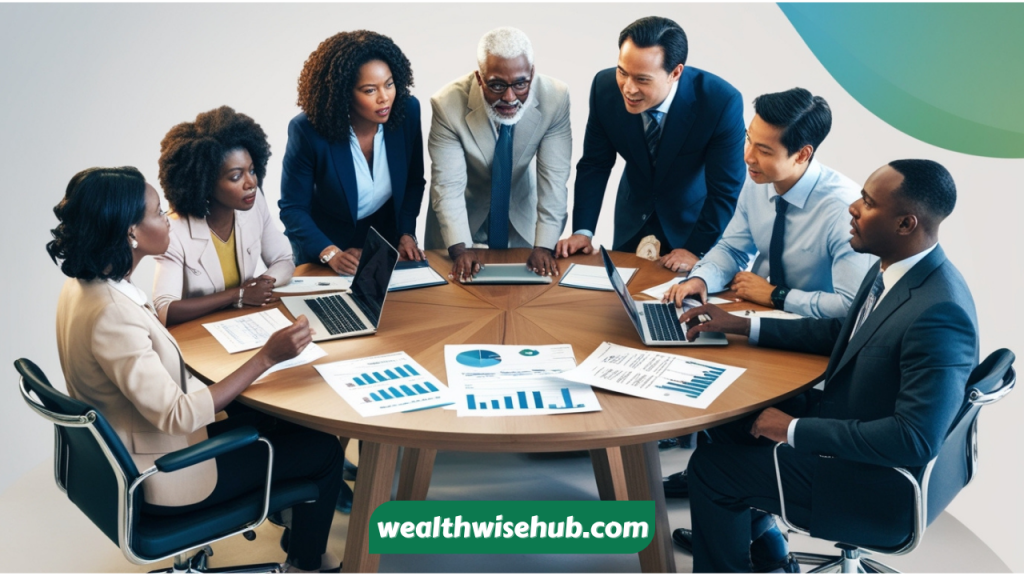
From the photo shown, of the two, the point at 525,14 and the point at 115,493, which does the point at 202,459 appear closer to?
the point at 115,493

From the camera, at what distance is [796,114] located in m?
2.83

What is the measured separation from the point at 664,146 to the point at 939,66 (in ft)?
7.96

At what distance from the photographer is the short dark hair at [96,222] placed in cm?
212

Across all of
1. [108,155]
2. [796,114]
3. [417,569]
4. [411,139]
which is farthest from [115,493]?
[108,155]

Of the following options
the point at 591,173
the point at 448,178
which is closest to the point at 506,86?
the point at 448,178

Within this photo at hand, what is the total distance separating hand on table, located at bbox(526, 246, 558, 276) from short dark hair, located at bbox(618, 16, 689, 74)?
34.8 inches

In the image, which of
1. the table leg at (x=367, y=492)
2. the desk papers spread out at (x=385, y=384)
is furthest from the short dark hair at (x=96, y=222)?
the table leg at (x=367, y=492)

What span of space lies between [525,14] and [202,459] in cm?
415

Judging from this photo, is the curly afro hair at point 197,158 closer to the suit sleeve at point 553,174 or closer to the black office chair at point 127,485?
the black office chair at point 127,485

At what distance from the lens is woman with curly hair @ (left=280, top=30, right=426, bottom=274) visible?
3.33 metres

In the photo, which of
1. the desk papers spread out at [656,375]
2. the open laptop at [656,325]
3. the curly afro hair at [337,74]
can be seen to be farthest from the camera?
the curly afro hair at [337,74]

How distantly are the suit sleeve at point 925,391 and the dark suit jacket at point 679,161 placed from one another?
1598 millimetres

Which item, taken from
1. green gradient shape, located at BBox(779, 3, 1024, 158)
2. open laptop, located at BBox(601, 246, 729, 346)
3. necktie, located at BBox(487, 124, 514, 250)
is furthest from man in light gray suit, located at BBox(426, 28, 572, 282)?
green gradient shape, located at BBox(779, 3, 1024, 158)

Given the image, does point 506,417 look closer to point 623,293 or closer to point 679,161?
point 623,293
